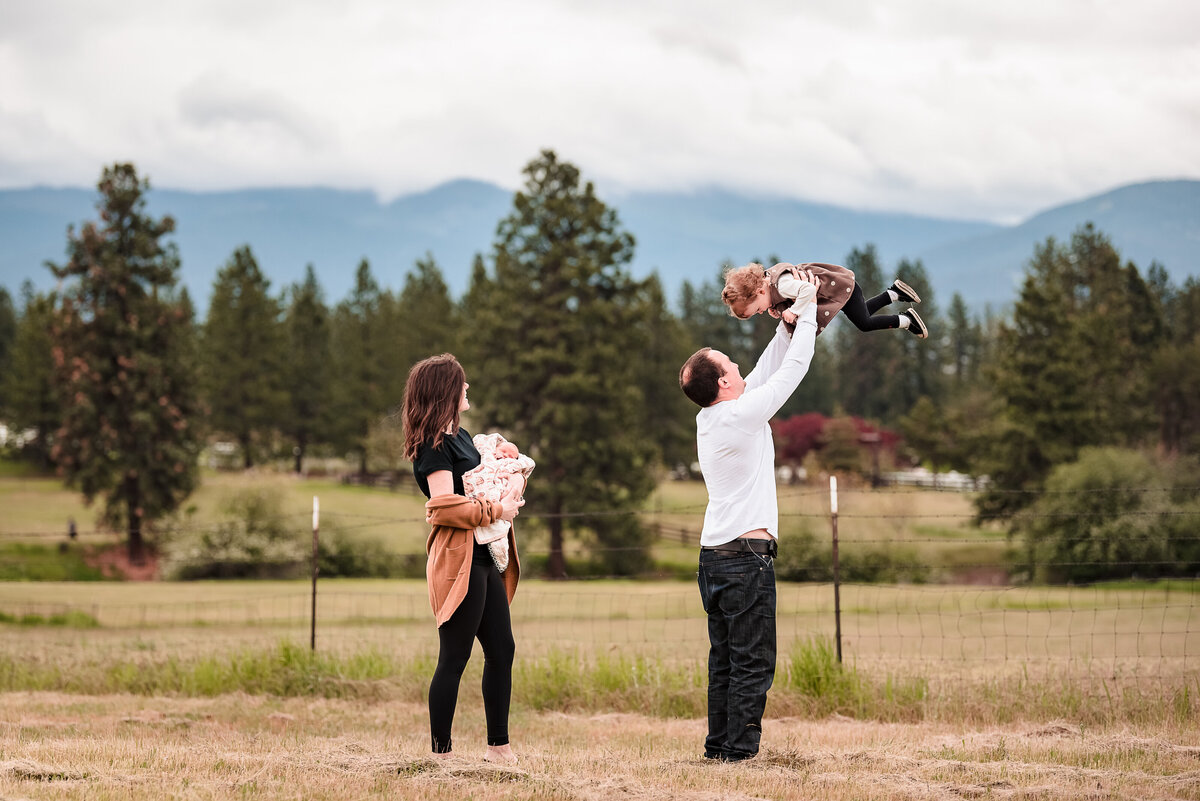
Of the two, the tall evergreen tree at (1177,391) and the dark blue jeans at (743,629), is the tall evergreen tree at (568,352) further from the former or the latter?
the tall evergreen tree at (1177,391)

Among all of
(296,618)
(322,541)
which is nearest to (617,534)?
(322,541)

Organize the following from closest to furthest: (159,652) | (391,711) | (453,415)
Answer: (453,415), (391,711), (159,652)

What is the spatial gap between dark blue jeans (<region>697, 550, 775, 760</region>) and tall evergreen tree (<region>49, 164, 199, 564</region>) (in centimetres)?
3561

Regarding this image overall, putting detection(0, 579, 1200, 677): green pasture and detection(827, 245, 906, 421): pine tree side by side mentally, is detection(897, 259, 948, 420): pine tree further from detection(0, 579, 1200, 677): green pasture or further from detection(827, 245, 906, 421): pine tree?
detection(0, 579, 1200, 677): green pasture

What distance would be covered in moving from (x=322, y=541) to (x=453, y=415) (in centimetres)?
2901

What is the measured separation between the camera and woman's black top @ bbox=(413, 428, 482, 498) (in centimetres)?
482

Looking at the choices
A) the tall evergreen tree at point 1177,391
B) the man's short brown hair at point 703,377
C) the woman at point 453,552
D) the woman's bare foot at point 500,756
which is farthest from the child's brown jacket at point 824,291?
the tall evergreen tree at point 1177,391

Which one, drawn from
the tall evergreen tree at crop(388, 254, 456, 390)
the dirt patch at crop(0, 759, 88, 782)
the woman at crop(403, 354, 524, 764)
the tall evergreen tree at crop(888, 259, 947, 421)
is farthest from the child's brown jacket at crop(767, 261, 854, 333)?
the tall evergreen tree at crop(888, 259, 947, 421)

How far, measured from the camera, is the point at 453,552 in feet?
15.9

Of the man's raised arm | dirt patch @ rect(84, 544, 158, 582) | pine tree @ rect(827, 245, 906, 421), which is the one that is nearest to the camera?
the man's raised arm

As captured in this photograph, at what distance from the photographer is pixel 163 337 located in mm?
38500

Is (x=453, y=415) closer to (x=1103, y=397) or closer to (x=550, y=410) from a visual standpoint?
(x=550, y=410)

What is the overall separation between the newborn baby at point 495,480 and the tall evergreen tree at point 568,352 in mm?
29443

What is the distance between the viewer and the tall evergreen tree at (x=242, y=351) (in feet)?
193
